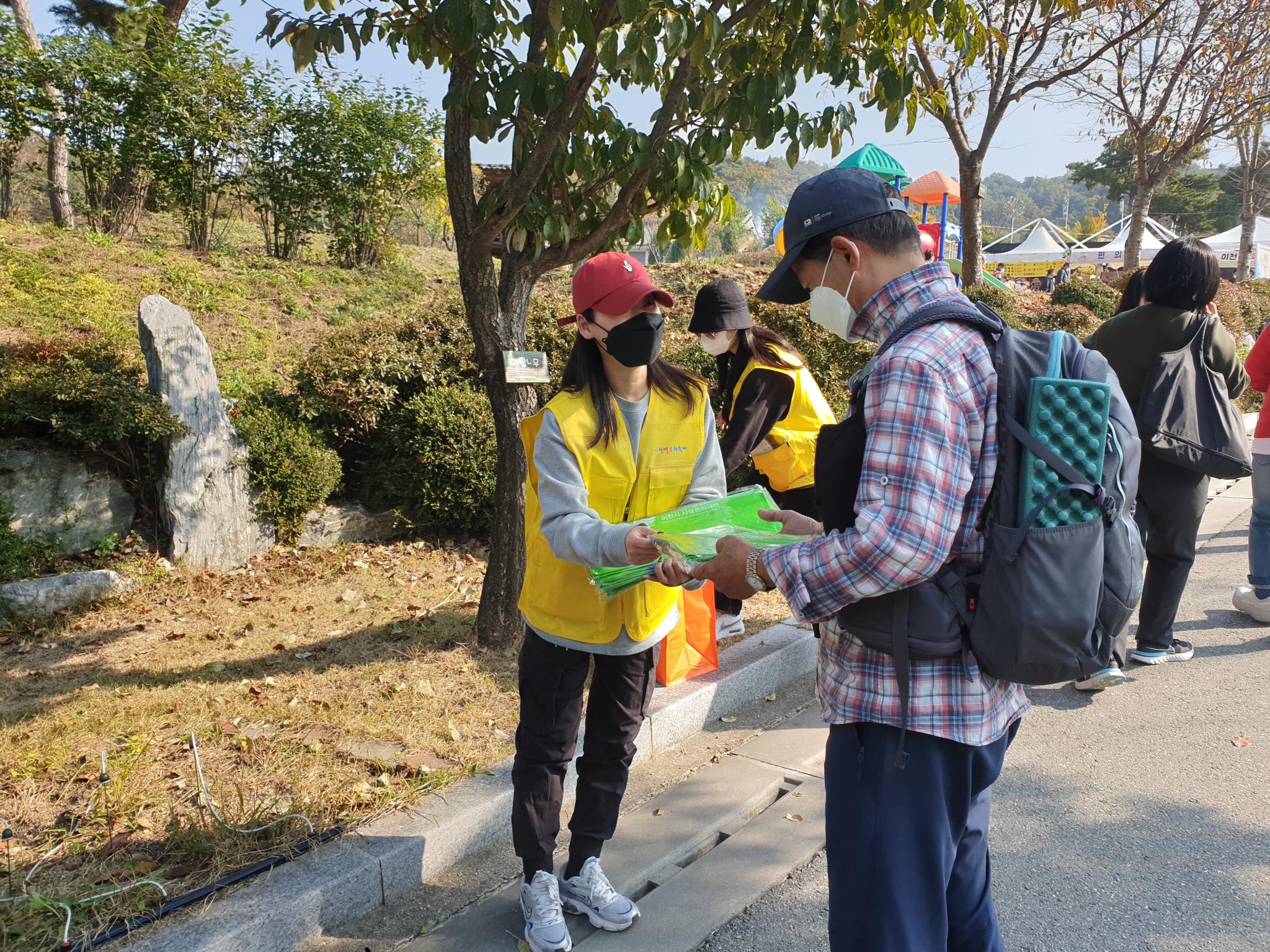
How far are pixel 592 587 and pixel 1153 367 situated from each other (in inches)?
124

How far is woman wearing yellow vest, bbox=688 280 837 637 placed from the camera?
4.24 meters

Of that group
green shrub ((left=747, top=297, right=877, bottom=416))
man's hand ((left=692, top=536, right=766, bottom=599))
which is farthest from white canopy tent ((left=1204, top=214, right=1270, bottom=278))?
man's hand ((left=692, top=536, right=766, bottom=599))

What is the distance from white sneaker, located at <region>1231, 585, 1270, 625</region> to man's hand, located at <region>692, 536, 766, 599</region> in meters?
4.76

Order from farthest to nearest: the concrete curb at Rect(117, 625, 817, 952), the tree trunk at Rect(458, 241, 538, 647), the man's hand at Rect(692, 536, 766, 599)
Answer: the tree trunk at Rect(458, 241, 538, 647) < the concrete curb at Rect(117, 625, 817, 952) < the man's hand at Rect(692, 536, 766, 599)

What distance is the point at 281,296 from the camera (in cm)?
994

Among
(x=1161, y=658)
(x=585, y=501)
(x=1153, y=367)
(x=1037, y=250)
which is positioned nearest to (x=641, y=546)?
(x=585, y=501)

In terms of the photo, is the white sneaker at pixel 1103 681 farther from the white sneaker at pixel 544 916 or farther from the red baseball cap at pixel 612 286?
the red baseball cap at pixel 612 286

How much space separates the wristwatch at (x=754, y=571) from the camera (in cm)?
188

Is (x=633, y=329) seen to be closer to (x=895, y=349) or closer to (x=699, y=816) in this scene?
(x=895, y=349)

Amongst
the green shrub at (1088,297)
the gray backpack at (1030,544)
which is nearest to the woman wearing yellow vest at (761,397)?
the gray backpack at (1030,544)

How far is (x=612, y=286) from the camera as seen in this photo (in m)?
2.49

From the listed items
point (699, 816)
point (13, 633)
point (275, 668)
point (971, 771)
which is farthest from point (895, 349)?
point (13, 633)

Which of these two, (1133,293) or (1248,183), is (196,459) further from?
(1248,183)

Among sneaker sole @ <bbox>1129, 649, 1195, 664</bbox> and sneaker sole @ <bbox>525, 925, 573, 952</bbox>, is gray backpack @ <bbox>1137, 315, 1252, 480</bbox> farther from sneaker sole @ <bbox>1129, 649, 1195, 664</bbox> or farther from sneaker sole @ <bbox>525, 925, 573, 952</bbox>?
sneaker sole @ <bbox>525, 925, 573, 952</bbox>
